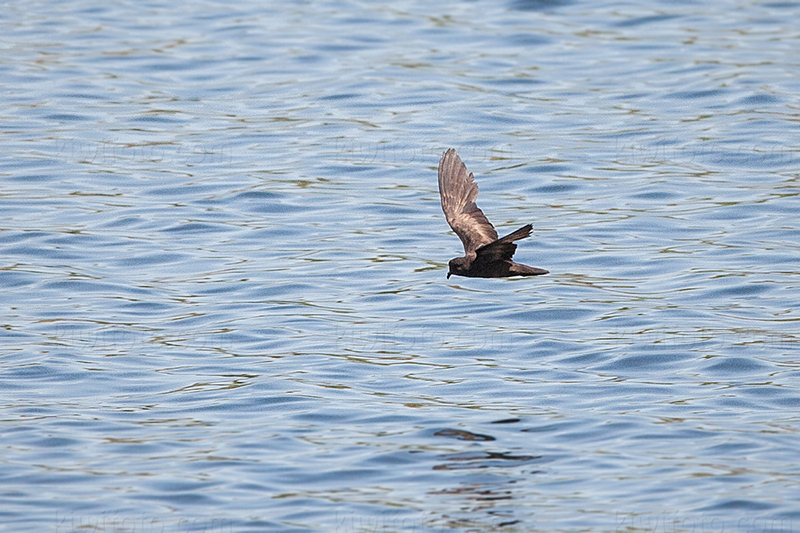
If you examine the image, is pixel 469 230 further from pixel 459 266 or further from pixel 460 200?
pixel 459 266

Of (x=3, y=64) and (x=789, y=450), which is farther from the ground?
(x=3, y=64)

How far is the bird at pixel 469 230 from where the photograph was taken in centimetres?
1092

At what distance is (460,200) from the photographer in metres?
11.9

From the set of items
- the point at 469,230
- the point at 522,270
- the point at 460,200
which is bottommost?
the point at 522,270

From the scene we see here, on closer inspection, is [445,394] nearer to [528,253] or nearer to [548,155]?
[528,253]

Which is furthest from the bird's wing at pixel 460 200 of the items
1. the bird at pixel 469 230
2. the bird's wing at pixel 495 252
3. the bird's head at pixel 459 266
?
the bird's wing at pixel 495 252

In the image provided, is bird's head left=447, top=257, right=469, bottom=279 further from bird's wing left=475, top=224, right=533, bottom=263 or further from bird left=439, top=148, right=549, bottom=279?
bird's wing left=475, top=224, right=533, bottom=263

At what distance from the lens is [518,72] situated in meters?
21.9

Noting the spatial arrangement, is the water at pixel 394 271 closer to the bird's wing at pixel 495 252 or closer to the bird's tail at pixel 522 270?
the bird's tail at pixel 522 270

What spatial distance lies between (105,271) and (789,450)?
7.77 metres

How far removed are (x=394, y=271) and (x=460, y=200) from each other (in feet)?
8.74

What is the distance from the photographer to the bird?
1092cm

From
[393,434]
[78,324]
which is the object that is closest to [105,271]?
[78,324]

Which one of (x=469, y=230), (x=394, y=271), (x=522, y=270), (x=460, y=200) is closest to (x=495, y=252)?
(x=522, y=270)
